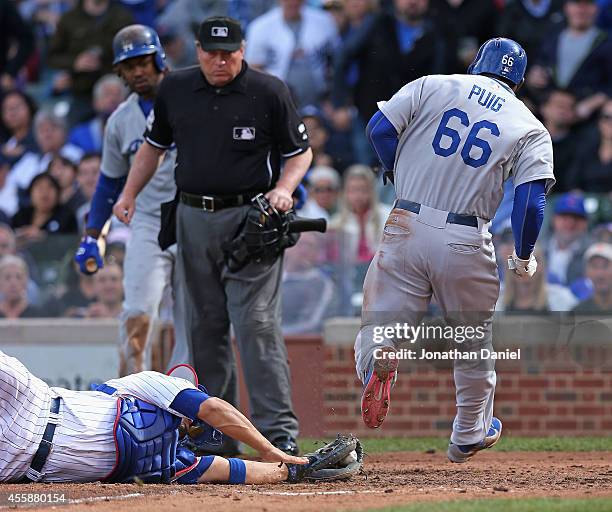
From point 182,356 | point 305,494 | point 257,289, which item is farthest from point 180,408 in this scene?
point 182,356

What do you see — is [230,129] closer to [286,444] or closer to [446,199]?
[446,199]

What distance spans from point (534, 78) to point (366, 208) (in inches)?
108

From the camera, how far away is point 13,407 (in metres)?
5.93

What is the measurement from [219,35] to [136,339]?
7.25ft

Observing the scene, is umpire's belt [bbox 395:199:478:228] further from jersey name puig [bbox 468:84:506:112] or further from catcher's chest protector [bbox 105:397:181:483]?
catcher's chest protector [bbox 105:397:181:483]

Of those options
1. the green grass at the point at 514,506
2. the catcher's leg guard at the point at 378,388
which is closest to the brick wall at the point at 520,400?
the catcher's leg guard at the point at 378,388

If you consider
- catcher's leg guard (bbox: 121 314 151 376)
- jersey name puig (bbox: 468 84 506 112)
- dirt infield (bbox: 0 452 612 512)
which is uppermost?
jersey name puig (bbox: 468 84 506 112)

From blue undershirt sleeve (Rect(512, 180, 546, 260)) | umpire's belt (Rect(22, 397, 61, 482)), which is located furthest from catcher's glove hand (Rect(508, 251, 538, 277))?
umpire's belt (Rect(22, 397, 61, 482))

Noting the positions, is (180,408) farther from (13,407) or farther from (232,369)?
(232,369)

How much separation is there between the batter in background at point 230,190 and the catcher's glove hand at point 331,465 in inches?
37.7

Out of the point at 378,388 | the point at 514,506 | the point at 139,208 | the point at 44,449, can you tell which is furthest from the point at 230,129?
the point at 514,506

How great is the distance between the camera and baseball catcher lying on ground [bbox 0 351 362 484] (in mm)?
5965

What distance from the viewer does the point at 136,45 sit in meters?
8.46

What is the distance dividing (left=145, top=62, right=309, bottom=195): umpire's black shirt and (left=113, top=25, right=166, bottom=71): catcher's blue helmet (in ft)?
2.33
